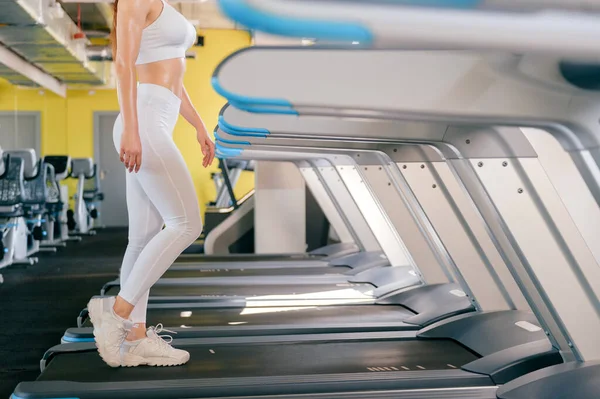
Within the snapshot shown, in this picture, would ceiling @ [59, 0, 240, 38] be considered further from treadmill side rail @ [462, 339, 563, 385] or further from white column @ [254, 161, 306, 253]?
treadmill side rail @ [462, 339, 563, 385]

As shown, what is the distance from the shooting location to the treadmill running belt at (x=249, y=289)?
4410mm

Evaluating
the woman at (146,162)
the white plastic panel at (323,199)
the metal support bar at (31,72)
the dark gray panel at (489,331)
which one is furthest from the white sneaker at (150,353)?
the metal support bar at (31,72)

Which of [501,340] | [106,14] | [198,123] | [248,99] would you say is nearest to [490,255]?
[501,340]

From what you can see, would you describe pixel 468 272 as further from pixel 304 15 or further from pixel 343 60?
pixel 304 15

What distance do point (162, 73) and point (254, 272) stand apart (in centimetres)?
312

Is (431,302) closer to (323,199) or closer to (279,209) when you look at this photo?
(323,199)

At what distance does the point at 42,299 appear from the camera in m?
5.18

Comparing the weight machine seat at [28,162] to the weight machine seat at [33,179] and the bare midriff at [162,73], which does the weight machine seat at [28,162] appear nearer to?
the weight machine seat at [33,179]

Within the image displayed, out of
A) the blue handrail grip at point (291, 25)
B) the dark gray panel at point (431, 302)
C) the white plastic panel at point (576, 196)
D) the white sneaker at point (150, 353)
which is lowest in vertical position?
the dark gray panel at point (431, 302)

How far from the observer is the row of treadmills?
991mm

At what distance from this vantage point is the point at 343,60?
59.2 inches

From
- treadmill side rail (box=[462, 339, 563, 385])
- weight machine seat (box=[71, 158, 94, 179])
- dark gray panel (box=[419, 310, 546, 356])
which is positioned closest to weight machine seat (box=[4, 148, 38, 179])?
weight machine seat (box=[71, 158, 94, 179])

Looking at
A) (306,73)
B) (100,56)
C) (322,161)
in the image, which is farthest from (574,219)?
(100,56)

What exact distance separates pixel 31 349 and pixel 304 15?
3133 millimetres
